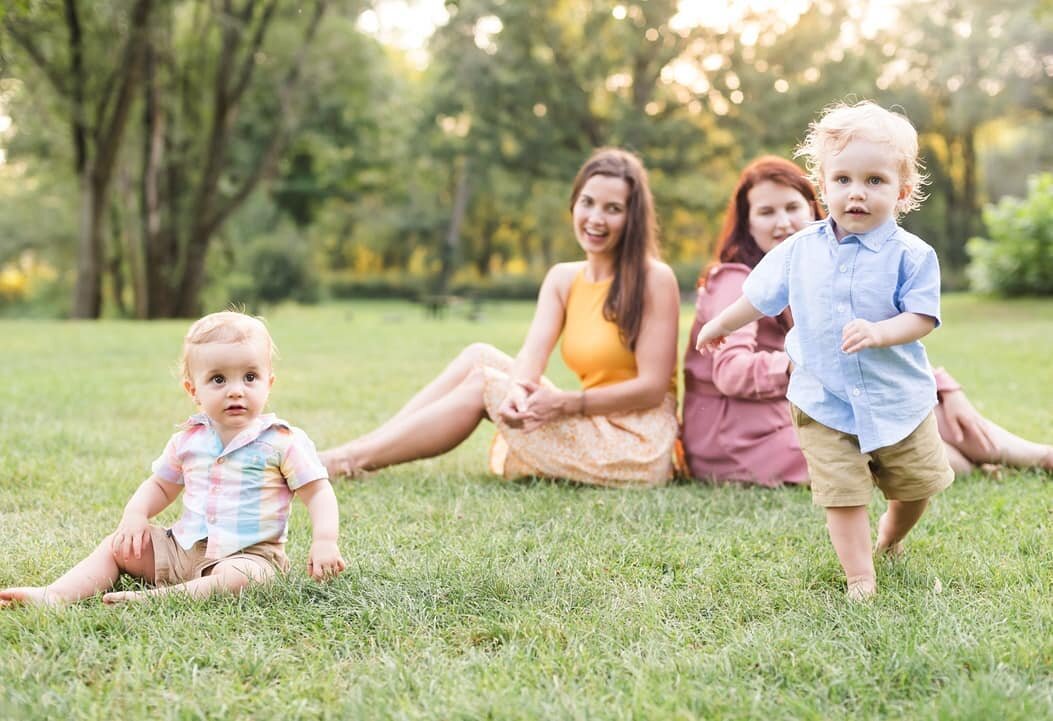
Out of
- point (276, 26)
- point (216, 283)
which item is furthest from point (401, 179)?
point (276, 26)

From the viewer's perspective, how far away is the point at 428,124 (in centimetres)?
3238

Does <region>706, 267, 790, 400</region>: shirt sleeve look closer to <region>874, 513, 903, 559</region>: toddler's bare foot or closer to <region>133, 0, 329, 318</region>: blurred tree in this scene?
<region>874, 513, 903, 559</region>: toddler's bare foot

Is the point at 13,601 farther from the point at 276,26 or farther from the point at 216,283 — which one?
the point at 216,283

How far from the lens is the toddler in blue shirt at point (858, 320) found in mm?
2500

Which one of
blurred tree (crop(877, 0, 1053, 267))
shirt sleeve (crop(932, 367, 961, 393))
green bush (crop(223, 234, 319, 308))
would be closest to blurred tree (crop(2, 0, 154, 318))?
green bush (crop(223, 234, 319, 308))

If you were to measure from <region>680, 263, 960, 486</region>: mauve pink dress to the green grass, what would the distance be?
0.17 m

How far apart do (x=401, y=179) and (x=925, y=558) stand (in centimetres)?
3713

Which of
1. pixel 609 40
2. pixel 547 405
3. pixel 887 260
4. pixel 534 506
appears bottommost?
pixel 534 506

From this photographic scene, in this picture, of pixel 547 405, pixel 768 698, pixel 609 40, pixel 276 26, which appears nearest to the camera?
pixel 768 698

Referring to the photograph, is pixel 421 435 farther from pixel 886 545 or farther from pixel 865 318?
pixel 865 318

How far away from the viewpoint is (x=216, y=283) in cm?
2533

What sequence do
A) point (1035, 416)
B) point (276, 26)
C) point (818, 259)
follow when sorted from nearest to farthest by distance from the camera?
point (818, 259), point (1035, 416), point (276, 26)

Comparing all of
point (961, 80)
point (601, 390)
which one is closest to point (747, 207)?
point (601, 390)

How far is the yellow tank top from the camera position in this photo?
427 centimetres
